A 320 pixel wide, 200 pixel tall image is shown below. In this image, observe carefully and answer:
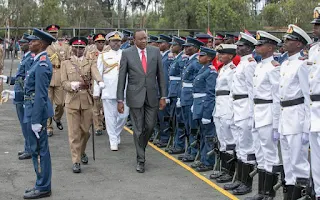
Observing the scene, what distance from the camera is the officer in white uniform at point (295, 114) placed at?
19.7ft

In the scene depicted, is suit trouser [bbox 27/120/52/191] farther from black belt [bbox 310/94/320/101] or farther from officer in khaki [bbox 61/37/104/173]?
black belt [bbox 310/94/320/101]

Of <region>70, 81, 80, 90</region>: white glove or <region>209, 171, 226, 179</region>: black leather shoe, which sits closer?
<region>209, 171, 226, 179</region>: black leather shoe

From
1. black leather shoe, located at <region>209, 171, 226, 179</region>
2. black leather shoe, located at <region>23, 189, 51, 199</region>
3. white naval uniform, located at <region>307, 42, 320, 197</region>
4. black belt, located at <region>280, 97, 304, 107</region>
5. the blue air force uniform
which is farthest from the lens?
the blue air force uniform

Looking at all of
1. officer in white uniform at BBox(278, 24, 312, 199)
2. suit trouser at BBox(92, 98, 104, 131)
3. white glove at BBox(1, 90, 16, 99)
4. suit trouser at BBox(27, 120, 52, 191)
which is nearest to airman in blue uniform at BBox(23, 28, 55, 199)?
suit trouser at BBox(27, 120, 52, 191)


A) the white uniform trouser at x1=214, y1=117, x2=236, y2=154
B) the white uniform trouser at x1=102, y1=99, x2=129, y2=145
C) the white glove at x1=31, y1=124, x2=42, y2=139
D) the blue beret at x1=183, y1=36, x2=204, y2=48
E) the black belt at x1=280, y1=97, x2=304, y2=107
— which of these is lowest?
the white uniform trouser at x1=102, y1=99, x2=129, y2=145

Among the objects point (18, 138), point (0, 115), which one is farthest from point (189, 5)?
point (18, 138)

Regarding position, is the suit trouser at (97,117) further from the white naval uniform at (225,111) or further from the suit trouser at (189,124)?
the white naval uniform at (225,111)

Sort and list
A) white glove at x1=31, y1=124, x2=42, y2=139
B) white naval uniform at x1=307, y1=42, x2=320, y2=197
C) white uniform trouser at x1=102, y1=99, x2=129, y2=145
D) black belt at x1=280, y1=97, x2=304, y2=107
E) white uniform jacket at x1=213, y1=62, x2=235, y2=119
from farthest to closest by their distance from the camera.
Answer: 1. white uniform trouser at x1=102, y1=99, x2=129, y2=145
2. white uniform jacket at x1=213, y1=62, x2=235, y2=119
3. white glove at x1=31, y1=124, x2=42, y2=139
4. black belt at x1=280, y1=97, x2=304, y2=107
5. white naval uniform at x1=307, y1=42, x2=320, y2=197

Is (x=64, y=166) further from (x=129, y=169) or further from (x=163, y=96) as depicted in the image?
(x=163, y=96)

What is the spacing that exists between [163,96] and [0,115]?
24.7ft

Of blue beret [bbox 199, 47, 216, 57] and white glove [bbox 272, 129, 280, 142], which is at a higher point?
blue beret [bbox 199, 47, 216, 57]

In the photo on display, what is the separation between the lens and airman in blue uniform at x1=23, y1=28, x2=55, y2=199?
278 inches

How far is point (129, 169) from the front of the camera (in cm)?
894

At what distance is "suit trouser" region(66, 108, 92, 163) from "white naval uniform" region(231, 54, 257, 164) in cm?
263
